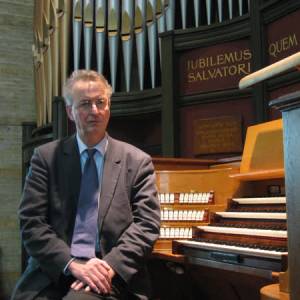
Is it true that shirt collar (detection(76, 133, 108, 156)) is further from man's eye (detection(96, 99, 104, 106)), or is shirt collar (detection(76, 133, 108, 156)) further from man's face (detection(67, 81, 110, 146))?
man's eye (detection(96, 99, 104, 106))

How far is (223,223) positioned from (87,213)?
30.1 inches

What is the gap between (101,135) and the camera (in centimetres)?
259

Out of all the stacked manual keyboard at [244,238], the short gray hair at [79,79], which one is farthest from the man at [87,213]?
the stacked manual keyboard at [244,238]

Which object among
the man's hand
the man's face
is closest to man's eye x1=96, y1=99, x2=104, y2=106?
the man's face

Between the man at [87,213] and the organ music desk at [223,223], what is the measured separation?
1.24 ft

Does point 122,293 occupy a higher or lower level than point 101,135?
lower

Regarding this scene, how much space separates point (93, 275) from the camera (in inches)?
87.4

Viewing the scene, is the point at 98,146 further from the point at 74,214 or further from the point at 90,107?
the point at 74,214

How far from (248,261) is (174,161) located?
131cm

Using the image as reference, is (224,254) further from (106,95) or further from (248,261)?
(106,95)

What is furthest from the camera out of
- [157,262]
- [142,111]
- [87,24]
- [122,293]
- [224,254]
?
[87,24]

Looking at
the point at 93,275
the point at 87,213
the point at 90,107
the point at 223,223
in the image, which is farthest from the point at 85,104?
the point at 223,223

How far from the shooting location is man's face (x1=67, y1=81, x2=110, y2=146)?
2521 mm

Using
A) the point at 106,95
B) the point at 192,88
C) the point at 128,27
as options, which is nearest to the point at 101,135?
the point at 106,95
